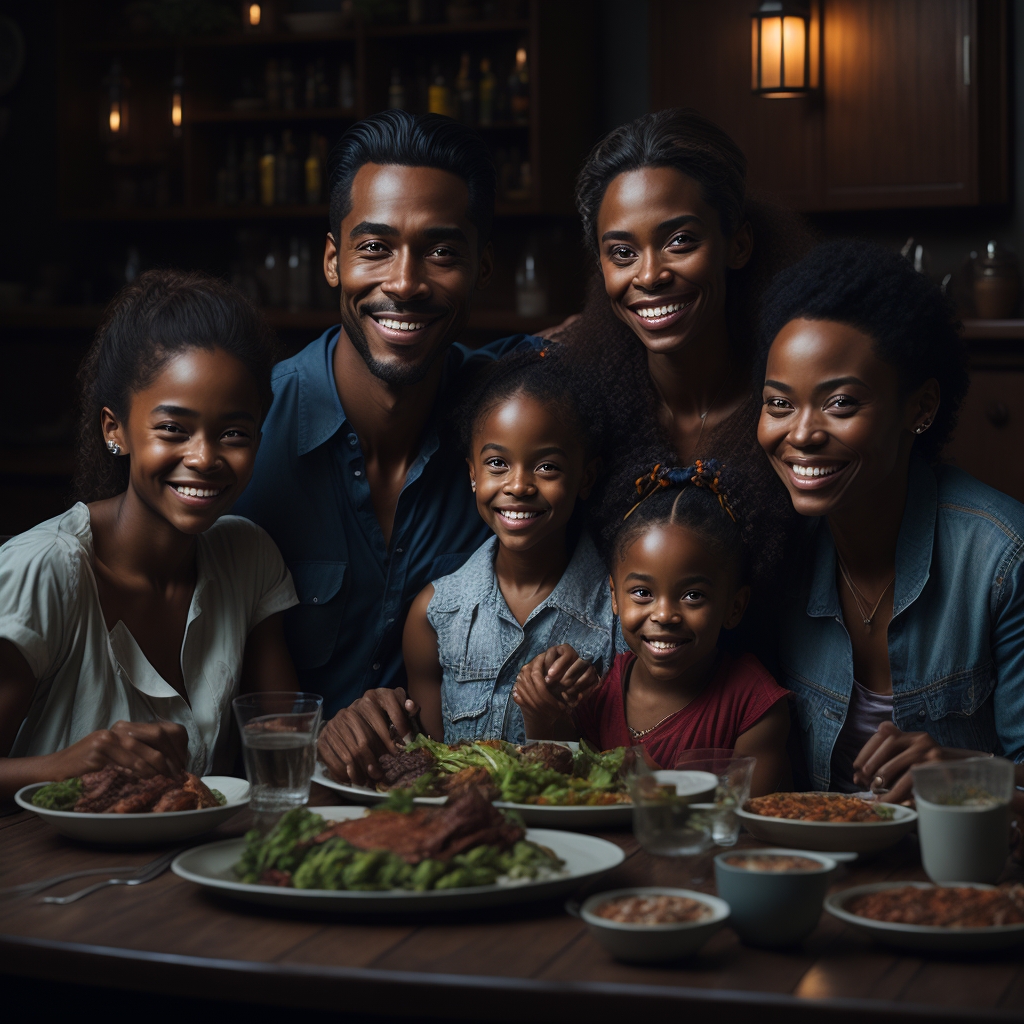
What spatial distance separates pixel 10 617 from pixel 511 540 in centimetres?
83

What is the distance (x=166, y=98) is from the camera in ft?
19.7

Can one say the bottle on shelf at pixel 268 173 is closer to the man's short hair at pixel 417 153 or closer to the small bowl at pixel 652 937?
the man's short hair at pixel 417 153

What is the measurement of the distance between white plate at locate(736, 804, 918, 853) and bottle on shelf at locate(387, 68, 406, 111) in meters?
4.52

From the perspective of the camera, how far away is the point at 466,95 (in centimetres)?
539

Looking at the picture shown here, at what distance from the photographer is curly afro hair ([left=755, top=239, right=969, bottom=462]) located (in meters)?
1.94

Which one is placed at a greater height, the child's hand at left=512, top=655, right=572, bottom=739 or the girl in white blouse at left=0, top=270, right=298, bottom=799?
the girl in white blouse at left=0, top=270, right=298, bottom=799

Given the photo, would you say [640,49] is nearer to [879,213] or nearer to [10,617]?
[879,213]

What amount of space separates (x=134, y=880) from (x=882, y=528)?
1256mm

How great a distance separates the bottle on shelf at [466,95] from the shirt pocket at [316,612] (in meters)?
3.38

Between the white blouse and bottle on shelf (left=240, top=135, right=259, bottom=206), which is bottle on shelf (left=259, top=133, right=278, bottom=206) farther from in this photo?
the white blouse

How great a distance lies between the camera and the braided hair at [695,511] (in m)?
2.10

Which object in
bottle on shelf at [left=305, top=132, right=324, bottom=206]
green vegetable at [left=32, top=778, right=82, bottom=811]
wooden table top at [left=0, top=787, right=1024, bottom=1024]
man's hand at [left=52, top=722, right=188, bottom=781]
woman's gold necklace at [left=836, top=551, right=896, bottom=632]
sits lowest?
wooden table top at [left=0, top=787, right=1024, bottom=1024]

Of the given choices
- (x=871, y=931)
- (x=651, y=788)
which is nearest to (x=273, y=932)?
(x=651, y=788)

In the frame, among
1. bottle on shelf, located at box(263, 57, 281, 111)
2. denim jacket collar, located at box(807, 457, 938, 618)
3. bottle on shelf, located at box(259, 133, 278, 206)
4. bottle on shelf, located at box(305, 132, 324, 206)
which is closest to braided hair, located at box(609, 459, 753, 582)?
denim jacket collar, located at box(807, 457, 938, 618)
